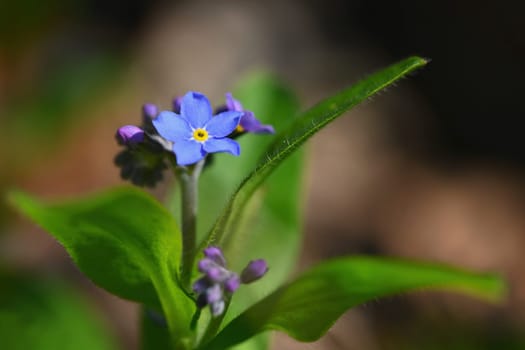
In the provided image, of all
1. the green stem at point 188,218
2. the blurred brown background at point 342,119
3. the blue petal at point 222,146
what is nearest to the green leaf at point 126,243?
the green stem at point 188,218

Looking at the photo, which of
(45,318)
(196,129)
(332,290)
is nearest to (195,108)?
(196,129)

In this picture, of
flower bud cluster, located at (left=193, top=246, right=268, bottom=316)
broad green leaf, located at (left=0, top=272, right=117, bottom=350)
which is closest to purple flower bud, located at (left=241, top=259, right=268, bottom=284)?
flower bud cluster, located at (left=193, top=246, right=268, bottom=316)

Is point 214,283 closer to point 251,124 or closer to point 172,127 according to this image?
point 172,127

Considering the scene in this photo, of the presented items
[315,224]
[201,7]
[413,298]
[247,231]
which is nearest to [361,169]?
[315,224]

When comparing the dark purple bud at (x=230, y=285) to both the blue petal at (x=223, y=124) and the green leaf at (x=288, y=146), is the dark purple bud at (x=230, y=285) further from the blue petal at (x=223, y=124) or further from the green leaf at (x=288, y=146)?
the blue petal at (x=223, y=124)

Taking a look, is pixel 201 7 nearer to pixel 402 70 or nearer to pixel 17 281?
pixel 17 281

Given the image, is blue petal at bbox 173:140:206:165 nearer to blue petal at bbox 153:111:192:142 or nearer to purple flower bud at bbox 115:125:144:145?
blue petal at bbox 153:111:192:142
